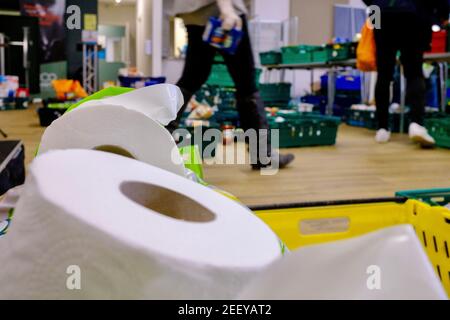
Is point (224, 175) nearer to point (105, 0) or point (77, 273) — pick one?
point (77, 273)

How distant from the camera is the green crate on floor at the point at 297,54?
4958mm

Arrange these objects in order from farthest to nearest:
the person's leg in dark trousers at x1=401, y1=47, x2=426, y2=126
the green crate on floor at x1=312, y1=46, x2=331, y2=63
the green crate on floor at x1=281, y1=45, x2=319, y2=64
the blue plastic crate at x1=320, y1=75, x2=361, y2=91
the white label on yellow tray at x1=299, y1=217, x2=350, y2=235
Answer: the blue plastic crate at x1=320, y1=75, x2=361, y2=91 → the green crate on floor at x1=281, y1=45, x2=319, y2=64 → the green crate on floor at x1=312, y1=46, x2=331, y2=63 → the person's leg in dark trousers at x1=401, y1=47, x2=426, y2=126 → the white label on yellow tray at x1=299, y1=217, x2=350, y2=235

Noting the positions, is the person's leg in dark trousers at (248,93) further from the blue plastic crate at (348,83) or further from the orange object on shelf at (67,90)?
the blue plastic crate at (348,83)

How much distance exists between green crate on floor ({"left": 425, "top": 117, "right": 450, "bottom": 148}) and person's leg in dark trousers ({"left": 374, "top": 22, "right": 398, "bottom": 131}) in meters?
0.27

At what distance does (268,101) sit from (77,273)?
484 cm

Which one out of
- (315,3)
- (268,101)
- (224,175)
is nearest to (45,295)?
(224,175)

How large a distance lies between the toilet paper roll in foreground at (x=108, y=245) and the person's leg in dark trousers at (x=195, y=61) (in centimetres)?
149

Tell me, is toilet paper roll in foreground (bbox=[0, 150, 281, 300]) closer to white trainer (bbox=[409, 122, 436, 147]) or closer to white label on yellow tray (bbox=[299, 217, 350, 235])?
white label on yellow tray (bbox=[299, 217, 350, 235])

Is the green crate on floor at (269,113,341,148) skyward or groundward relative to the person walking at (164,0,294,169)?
groundward

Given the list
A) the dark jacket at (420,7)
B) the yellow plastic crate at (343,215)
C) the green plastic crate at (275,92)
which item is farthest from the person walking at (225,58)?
the green plastic crate at (275,92)

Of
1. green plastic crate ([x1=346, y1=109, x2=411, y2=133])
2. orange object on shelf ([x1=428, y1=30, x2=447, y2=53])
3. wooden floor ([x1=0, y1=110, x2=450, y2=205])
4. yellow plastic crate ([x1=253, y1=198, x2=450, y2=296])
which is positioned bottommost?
wooden floor ([x1=0, y1=110, x2=450, y2=205])

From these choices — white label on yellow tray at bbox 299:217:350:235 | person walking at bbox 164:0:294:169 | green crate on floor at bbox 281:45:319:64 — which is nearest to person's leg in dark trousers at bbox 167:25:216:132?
person walking at bbox 164:0:294:169

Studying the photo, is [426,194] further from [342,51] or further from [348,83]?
[348,83]

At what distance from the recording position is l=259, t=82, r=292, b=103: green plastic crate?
5.05 metres
